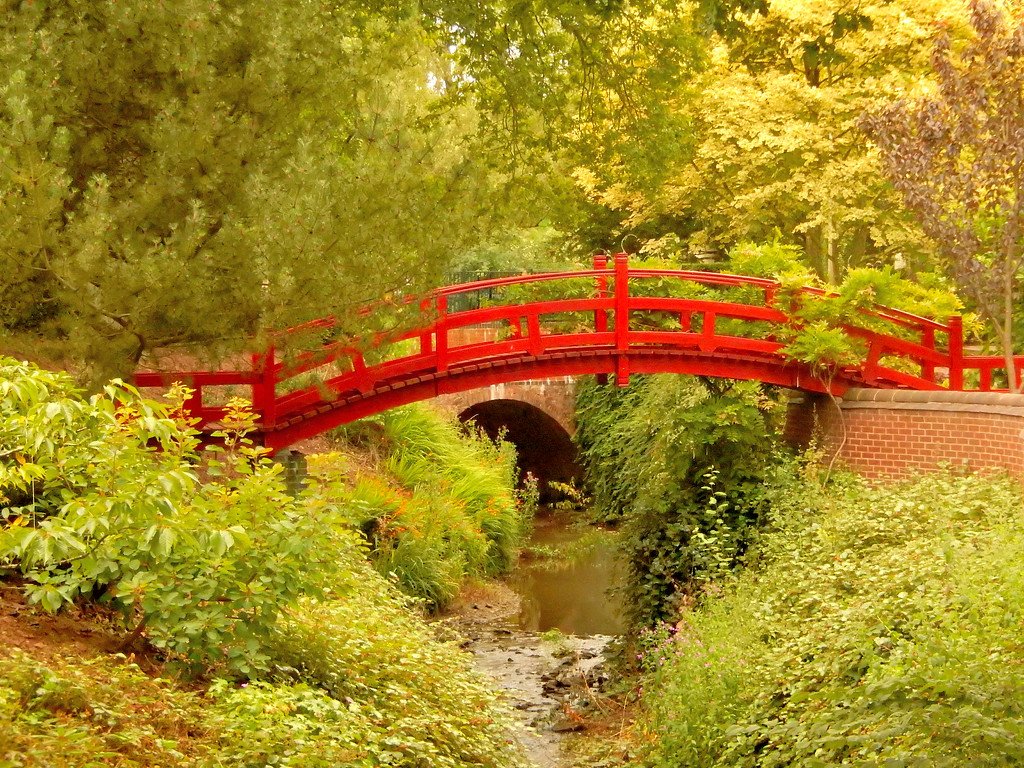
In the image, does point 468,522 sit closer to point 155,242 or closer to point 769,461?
point 769,461

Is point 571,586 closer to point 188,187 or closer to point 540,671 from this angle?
point 540,671

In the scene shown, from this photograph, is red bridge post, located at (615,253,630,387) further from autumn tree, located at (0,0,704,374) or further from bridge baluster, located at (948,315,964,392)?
autumn tree, located at (0,0,704,374)

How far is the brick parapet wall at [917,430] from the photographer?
11.2 metres

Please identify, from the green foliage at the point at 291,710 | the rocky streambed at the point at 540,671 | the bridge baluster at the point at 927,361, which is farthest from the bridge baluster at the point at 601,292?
the green foliage at the point at 291,710

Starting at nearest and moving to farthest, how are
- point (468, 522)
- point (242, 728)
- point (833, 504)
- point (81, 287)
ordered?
point (242, 728), point (81, 287), point (833, 504), point (468, 522)

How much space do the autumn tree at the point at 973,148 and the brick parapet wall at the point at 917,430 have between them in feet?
4.21

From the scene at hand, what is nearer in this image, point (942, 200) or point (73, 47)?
point (73, 47)

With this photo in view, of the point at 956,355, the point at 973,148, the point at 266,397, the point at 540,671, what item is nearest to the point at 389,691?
the point at 266,397

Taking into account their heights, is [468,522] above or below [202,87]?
below

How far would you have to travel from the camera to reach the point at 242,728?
5227 millimetres

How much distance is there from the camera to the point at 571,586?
16750 mm

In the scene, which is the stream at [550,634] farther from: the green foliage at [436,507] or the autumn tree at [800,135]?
the autumn tree at [800,135]

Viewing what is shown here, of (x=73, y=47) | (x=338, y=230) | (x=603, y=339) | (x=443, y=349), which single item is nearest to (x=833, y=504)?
(x=603, y=339)

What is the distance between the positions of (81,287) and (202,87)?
1537mm
